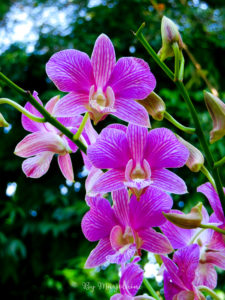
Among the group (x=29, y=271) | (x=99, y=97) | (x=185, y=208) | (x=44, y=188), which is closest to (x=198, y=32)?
(x=185, y=208)

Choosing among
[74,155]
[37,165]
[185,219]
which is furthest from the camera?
[74,155]

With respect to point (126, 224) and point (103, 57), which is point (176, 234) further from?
point (103, 57)

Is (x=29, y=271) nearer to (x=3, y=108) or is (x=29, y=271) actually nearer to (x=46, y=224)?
(x=46, y=224)

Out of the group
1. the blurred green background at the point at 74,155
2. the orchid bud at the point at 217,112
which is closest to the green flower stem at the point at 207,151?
the orchid bud at the point at 217,112

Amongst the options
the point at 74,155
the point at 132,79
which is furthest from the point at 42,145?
the point at 74,155

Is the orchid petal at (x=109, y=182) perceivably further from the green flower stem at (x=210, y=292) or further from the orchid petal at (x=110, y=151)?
the green flower stem at (x=210, y=292)

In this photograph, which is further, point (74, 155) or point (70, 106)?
point (74, 155)
